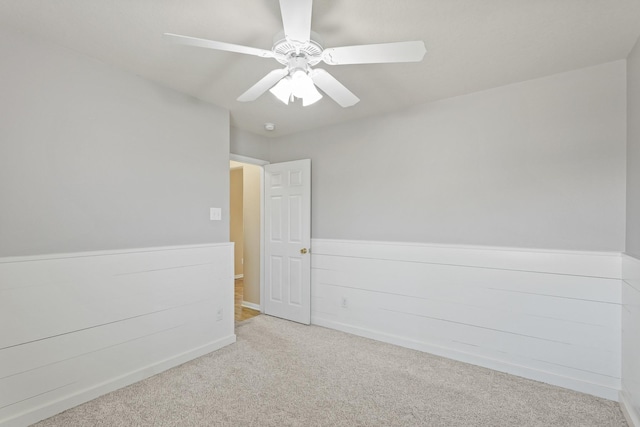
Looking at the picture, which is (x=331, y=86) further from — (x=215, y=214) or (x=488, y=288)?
(x=488, y=288)

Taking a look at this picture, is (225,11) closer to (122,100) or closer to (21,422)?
(122,100)

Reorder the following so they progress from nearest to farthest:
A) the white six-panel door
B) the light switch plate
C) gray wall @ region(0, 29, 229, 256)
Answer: gray wall @ region(0, 29, 229, 256) < the light switch plate < the white six-panel door

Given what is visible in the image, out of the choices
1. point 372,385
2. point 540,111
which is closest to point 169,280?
point 372,385

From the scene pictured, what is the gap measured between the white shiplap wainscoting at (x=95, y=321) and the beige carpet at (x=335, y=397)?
0.14 m

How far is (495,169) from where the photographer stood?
2.72 meters

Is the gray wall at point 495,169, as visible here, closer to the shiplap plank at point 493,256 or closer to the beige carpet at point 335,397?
the shiplap plank at point 493,256

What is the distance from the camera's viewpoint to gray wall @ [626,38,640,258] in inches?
78.7

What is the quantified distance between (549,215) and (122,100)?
351 centimetres

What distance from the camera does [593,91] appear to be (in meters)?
2.35

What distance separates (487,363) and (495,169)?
5.50 feet

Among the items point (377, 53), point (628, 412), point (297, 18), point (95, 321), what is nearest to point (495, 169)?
point (377, 53)

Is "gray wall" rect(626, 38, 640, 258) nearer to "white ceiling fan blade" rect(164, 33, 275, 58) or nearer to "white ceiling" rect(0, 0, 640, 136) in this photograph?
"white ceiling" rect(0, 0, 640, 136)

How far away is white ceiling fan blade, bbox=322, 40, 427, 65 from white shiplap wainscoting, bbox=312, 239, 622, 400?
188 cm

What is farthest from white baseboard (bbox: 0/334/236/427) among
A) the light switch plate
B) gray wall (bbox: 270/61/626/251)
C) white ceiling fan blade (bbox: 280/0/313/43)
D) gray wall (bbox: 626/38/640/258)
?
gray wall (bbox: 626/38/640/258)
